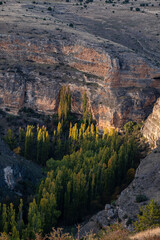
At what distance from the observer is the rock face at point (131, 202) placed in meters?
32.7

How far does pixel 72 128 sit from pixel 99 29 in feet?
136

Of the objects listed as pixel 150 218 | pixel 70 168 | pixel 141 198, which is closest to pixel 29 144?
pixel 70 168

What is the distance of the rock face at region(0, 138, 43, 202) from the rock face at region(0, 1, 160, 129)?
72.0 ft

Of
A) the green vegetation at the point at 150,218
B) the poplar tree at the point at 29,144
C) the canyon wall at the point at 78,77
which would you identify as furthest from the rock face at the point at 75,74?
the green vegetation at the point at 150,218

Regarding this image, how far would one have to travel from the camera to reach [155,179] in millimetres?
38188

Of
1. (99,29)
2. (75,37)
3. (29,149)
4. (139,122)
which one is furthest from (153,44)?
(29,149)

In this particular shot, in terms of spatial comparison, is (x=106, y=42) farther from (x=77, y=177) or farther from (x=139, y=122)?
(x=77, y=177)

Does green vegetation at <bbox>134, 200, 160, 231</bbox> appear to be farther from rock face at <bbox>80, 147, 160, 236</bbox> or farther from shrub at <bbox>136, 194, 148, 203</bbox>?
shrub at <bbox>136, 194, 148, 203</bbox>

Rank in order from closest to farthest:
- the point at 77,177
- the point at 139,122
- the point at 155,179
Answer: the point at 155,179
the point at 77,177
the point at 139,122

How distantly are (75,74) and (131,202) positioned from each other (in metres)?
41.7

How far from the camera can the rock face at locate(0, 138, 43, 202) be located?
42375mm

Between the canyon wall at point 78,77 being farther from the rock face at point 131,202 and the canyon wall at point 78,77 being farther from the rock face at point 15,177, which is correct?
the rock face at point 131,202

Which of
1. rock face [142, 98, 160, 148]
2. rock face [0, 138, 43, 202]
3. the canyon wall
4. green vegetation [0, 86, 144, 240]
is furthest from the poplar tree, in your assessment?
rock face [142, 98, 160, 148]

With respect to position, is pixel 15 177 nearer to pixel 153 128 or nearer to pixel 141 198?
pixel 141 198
